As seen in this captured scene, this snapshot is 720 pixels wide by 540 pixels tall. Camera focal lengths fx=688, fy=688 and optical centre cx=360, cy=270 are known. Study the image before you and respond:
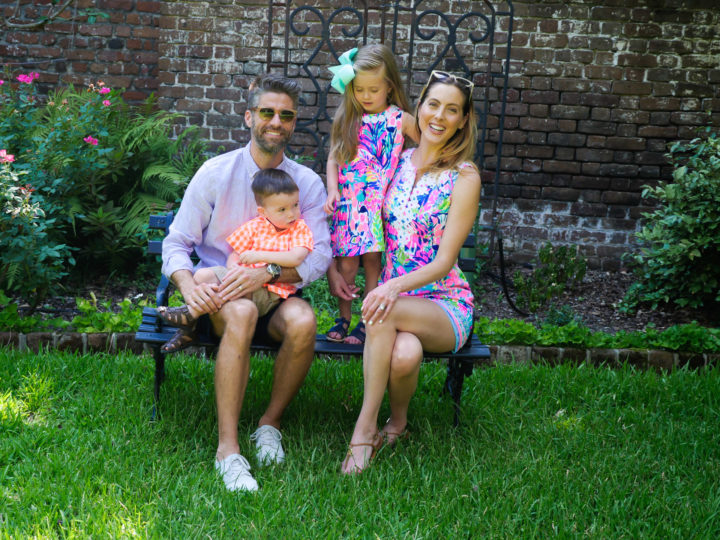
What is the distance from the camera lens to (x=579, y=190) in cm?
552

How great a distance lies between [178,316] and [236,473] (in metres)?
0.65

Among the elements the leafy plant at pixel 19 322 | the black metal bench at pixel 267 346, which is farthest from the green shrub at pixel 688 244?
the leafy plant at pixel 19 322

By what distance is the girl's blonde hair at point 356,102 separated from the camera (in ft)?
9.82

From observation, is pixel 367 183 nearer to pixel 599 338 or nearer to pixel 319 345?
pixel 319 345

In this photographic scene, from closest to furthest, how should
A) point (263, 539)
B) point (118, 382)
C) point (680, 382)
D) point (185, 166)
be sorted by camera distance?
point (263, 539), point (118, 382), point (680, 382), point (185, 166)

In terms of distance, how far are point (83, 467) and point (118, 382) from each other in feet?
2.74

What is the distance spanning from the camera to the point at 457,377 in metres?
3.14

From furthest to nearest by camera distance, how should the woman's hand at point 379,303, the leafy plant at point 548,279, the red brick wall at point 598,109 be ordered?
the red brick wall at point 598,109 → the leafy plant at point 548,279 → the woman's hand at point 379,303

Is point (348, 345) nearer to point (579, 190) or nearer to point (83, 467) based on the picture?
point (83, 467)

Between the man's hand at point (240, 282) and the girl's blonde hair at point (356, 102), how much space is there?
2.18 feet

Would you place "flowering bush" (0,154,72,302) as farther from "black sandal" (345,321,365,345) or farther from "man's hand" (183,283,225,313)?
"black sandal" (345,321,365,345)

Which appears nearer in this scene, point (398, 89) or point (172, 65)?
point (398, 89)

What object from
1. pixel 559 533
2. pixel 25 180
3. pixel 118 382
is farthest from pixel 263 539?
pixel 25 180

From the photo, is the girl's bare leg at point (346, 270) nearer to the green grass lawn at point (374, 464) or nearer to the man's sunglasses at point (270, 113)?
the green grass lawn at point (374, 464)
